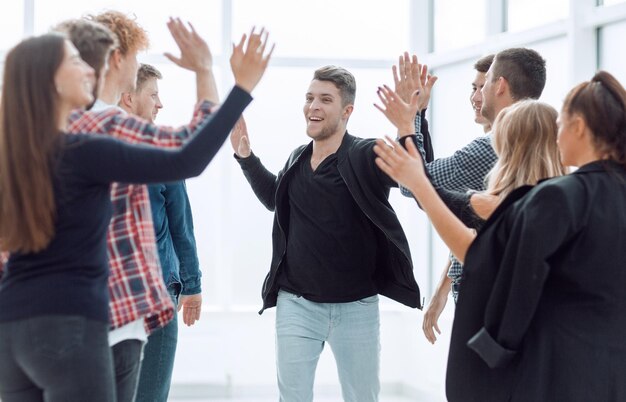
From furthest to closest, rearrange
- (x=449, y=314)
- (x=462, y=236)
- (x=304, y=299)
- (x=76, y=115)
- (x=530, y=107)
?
(x=449, y=314) < (x=304, y=299) < (x=530, y=107) < (x=462, y=236) < (x=76, y=115)

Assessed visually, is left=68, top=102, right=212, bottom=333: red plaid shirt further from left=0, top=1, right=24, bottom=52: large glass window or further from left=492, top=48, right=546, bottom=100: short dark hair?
left=0, top=1, right=24, bottom=52: large glass window

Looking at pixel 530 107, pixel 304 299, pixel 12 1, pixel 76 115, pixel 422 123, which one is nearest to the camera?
pixel 76 115

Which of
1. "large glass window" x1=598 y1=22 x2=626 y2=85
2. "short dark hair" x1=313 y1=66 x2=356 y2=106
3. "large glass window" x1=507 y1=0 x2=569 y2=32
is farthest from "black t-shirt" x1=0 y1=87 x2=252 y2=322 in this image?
"large glass window" x1=507 y1=0 x2=569 y2=32

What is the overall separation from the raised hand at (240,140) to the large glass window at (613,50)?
1722 mm

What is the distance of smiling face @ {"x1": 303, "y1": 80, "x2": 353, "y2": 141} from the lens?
11.8 feet

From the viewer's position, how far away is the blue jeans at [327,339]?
340cm

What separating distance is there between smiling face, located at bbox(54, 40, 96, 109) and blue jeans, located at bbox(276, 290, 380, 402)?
1776 mm

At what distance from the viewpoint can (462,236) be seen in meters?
Answer: 2.19

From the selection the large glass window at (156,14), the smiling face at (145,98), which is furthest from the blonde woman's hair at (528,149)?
the large glass window at (156,14)

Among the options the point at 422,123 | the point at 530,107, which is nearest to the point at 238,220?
the point at 422,123

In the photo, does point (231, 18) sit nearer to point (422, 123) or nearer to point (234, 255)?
point (234, 255)

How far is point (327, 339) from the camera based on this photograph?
3463 millimetres

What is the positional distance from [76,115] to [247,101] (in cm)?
36

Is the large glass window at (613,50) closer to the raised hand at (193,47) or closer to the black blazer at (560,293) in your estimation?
the black blazer at (560,293)
